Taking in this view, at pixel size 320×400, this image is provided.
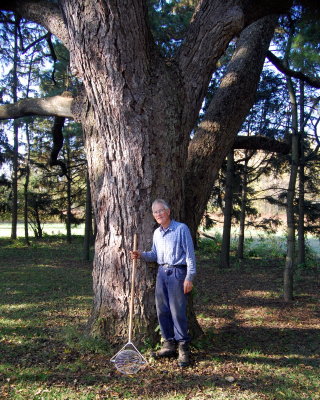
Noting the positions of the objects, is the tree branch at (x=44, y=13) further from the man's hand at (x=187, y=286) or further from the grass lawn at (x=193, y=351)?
the grass lawn at (x=193, y=351)

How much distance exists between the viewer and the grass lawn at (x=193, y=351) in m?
3.83

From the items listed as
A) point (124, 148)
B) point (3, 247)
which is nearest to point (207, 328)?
point (124, 148)

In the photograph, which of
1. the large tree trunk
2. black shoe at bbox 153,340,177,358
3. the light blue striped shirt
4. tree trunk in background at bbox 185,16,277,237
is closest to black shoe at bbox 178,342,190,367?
black shoe at bbox 153,340,177,358

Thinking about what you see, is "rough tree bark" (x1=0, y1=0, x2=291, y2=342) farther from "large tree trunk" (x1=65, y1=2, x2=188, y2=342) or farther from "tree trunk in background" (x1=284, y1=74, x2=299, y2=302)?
"tree trunk in background" (x1=284, y1=74, x2=299, y2=302)

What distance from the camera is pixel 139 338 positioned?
463 centimetres

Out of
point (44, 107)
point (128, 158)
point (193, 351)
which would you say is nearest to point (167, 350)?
point (193, 351)

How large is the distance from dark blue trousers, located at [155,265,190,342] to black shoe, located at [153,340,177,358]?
0.05m

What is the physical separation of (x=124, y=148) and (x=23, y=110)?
2298mm

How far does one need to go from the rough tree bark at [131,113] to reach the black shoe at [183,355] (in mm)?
478

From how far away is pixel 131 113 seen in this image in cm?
446

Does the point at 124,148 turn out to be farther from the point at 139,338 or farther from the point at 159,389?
the point at 159,389

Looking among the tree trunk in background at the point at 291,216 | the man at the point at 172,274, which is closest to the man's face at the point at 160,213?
the man at the point at 172,274

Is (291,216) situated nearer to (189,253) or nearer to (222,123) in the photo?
(222,123)

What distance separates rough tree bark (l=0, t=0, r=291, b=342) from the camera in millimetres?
4359
